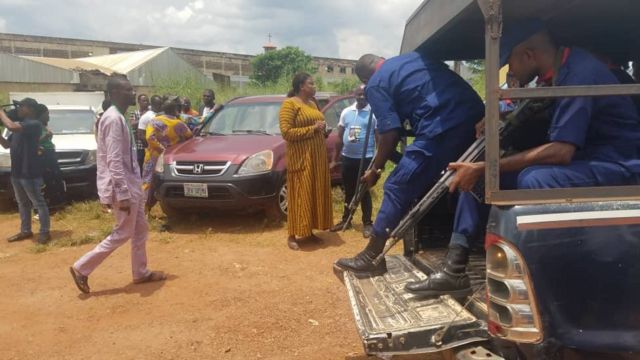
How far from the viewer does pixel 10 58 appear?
27.4 meters

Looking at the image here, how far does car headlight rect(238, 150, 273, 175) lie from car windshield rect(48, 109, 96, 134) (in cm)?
457

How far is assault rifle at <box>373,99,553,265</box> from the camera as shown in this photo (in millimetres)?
2484

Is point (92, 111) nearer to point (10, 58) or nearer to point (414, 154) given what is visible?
point (414, 154)

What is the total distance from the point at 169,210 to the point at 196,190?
819 millimetres

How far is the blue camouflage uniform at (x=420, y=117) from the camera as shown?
3174mm

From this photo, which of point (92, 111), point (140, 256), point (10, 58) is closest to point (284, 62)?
point (10, 58)

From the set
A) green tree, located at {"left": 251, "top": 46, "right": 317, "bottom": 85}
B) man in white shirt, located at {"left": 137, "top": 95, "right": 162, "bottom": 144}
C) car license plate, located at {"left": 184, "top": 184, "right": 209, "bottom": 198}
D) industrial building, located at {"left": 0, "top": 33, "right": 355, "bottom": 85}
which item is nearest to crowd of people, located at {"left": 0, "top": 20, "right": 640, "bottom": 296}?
car license plate, located at {"left": 184, "top": 184, "right": 209, "bottom": 198}

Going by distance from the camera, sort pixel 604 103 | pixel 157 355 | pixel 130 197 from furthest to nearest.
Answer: pixel 130 197 → pixel 157 355 → pixel 604 103

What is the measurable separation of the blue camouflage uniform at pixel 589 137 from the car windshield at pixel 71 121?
8.97 m

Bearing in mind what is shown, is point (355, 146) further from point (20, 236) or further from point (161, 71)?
point (161, 71)

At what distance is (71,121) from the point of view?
977cm

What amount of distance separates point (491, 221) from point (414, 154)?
123 cm

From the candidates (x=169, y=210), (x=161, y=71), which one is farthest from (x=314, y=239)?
(x=161, y=71)

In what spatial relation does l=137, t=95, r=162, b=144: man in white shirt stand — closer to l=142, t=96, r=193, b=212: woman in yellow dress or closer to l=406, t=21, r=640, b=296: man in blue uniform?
l=142, t=96, r=193, b=212: woman in yellow dress
